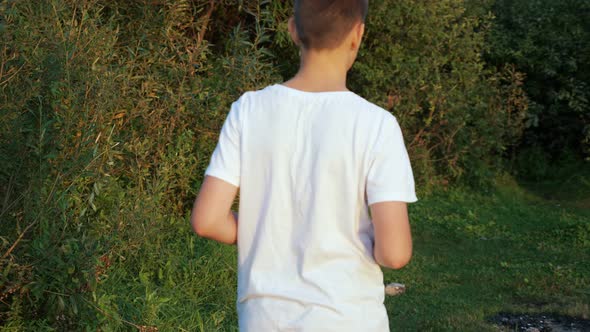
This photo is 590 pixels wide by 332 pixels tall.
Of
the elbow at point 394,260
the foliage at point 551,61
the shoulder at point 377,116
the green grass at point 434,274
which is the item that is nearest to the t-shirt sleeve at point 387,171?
the shoulder at point 377,116

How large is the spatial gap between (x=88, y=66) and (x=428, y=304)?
3612mm

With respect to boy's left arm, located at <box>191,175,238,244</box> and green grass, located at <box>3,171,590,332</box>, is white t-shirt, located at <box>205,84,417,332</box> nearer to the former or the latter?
boy's left arm, located at <box>191,175,238,244</box>

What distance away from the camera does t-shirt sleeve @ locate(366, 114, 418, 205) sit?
2082 millimetres

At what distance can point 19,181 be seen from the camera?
448 cm

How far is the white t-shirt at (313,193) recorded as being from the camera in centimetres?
211

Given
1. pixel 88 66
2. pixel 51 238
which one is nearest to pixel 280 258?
pixel 51 238

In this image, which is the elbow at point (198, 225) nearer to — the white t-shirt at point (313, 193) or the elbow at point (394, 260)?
the white t-shirt at point (313, 193)

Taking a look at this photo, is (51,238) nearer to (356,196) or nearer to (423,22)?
(356,196)

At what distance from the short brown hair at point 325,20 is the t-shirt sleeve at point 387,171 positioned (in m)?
0.26

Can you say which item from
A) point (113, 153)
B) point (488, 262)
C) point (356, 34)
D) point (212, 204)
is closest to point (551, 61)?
point (488, 262)

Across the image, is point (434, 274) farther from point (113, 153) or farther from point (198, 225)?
point (198, 225)

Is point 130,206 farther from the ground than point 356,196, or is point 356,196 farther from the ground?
point 356,196

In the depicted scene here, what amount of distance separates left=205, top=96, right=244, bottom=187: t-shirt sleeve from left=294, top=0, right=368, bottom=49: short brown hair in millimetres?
251

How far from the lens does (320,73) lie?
7.23 ft
